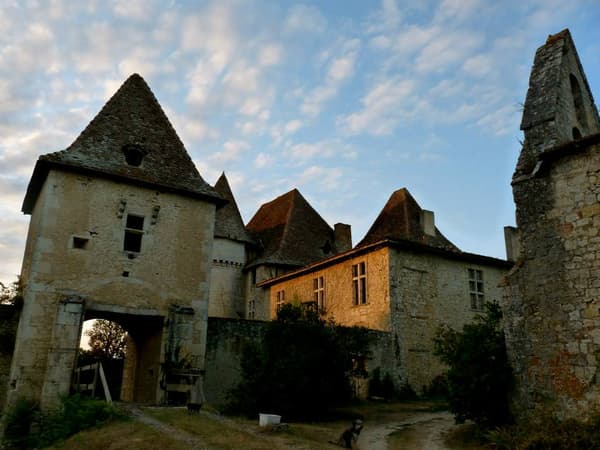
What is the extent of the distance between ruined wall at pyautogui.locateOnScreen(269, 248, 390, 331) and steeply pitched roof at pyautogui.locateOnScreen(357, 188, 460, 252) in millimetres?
1626

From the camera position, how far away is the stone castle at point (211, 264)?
30.8 feet

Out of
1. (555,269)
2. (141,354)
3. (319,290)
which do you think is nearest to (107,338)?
(319,290)

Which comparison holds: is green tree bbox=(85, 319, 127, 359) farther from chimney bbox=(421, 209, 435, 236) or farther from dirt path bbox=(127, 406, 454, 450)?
dirt path bbox=(127, 406, 454, 450)

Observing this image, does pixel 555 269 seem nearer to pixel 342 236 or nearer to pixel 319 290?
pixel 319 290

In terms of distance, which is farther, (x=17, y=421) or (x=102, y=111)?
(x=102, y=111)

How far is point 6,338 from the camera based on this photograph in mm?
13383

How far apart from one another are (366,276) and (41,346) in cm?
1116

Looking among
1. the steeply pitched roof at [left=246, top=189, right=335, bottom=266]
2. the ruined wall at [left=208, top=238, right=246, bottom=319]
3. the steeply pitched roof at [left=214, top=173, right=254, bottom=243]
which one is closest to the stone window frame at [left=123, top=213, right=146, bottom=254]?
the steeply pitched roof at [left=246, top=189, right=335, bottom=266]

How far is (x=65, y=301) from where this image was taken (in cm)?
1297

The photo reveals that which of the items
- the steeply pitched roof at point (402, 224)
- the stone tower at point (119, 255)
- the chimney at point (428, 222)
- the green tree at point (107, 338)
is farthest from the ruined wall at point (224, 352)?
the green tree at point (107, 338)

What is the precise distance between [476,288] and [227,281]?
12.4 meters

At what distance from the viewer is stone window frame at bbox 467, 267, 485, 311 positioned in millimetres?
20219

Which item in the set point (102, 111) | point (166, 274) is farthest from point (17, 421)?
point (102, 111)

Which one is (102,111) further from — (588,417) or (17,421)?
(588,417)
